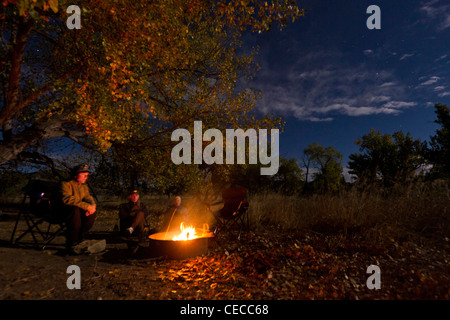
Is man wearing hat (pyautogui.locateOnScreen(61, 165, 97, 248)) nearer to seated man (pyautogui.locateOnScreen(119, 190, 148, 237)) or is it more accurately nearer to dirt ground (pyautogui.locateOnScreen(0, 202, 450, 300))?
dirt ground (pyautogui.locateOnScreen(0, 202, 450, 300))

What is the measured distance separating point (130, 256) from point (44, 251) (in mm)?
1660

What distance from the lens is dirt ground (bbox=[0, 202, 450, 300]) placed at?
8.83 feet

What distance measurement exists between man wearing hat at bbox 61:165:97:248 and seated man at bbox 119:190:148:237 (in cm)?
60

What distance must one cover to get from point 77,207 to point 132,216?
106 centimetres

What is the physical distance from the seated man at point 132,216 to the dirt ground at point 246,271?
456mm

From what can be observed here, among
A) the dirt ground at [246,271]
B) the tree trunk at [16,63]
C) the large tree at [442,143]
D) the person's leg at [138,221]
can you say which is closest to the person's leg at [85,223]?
the dirt ground at [246,271]

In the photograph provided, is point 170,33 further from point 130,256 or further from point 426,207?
point 426,207

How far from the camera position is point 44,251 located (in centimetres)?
438

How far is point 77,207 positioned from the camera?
4.40 m

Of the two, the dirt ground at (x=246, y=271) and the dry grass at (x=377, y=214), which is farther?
the dry grass at (x=377, y=214)

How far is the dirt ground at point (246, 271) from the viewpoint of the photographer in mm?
2691

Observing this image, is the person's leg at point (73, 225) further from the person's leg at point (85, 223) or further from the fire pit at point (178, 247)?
the fire pit at point (178, 247)

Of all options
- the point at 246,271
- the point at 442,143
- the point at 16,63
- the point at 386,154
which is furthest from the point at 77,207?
the point at 386,154

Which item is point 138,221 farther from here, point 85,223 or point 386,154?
point 386,154
